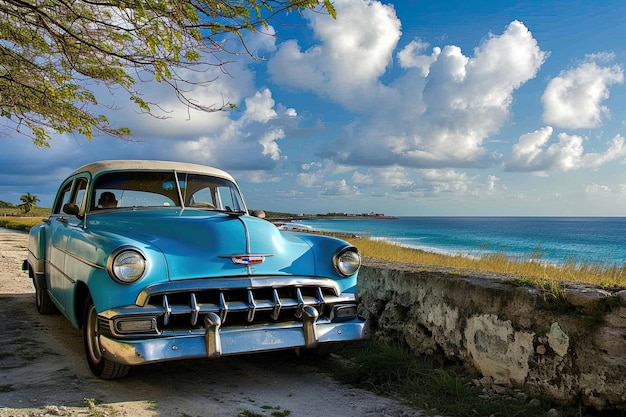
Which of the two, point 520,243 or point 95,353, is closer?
point 95,353

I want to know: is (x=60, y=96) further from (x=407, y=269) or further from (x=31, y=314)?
(x=407, y=269)

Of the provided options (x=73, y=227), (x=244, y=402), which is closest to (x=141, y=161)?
(x=73, y=227)

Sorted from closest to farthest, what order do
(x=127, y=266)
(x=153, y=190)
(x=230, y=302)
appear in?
(x=127, y=266), (x=230, y=302), (x=153, y=190)

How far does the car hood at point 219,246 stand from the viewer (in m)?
4.09

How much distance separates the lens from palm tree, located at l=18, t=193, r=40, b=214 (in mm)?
78812

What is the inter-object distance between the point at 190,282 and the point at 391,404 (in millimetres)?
1774

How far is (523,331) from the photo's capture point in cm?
398

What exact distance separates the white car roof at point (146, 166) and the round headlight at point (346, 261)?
2.07 meters

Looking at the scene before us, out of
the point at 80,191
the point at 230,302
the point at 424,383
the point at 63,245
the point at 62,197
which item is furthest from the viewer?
the point at 62,197

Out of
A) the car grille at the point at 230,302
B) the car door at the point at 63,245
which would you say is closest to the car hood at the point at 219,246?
the car grille at the point at 230,302

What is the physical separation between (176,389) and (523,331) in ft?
8.90

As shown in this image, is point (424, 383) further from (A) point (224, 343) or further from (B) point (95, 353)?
(B) point (95, 353)

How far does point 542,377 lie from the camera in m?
3.82

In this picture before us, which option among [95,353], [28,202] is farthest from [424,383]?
[28,202]
